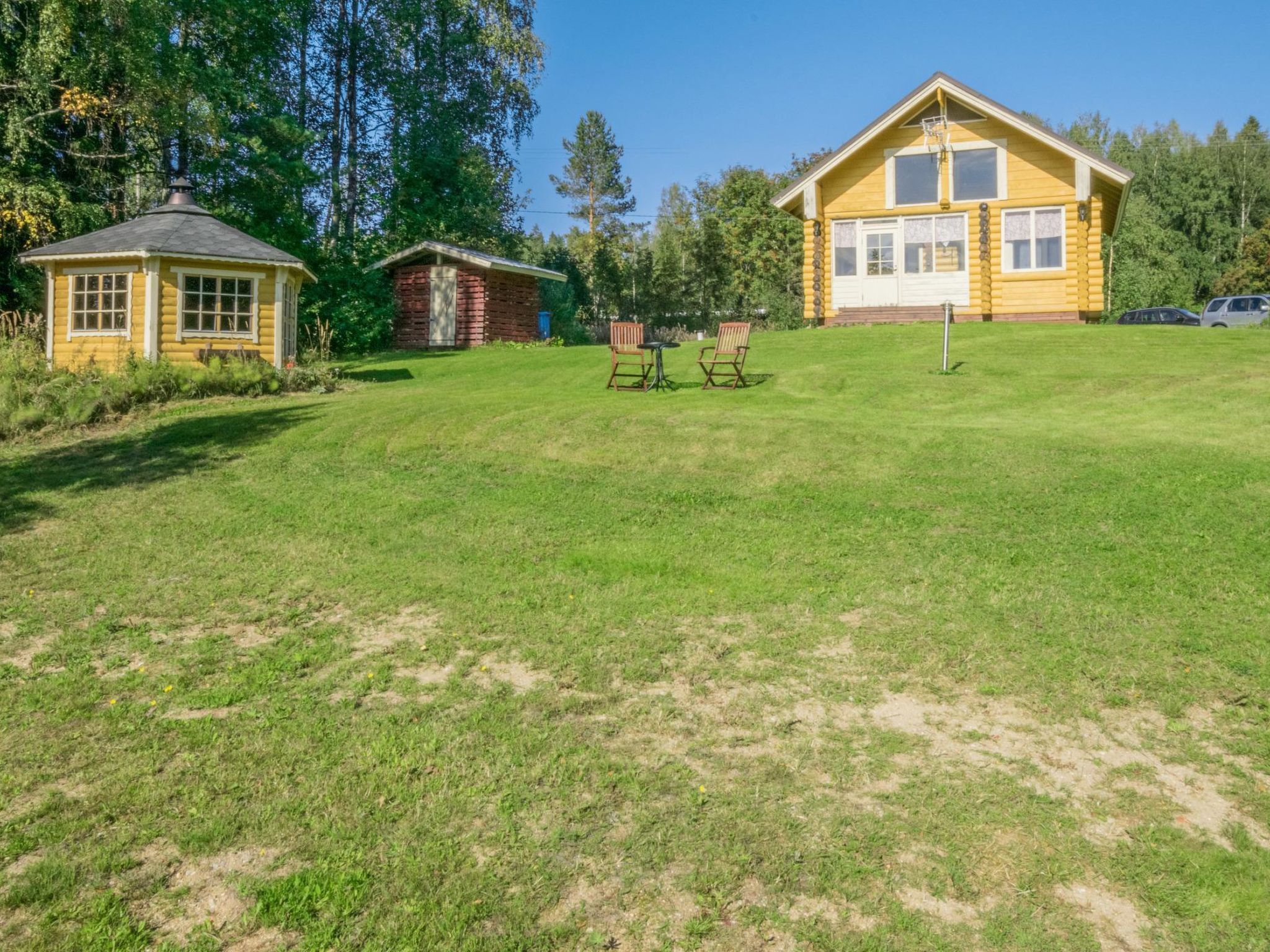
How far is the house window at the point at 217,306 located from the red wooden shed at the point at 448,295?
1023 cm

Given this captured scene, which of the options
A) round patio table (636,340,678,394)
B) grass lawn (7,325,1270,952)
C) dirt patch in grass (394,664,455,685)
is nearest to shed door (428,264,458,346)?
round patio table (636,340,678,394)

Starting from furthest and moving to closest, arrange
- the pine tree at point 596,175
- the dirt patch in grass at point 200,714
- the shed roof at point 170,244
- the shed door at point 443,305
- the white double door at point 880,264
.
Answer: the pine tree at point 596,175, the shed door at point 443,305, the white double door at point 880,264, the shed roof at point 170,244, the dirt patch in grass at point 200,714

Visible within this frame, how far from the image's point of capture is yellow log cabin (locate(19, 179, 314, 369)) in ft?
57.5

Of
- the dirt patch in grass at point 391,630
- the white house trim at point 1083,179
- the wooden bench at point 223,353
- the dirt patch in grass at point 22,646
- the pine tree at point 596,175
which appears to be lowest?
the dirt patch in grass at point 22,646

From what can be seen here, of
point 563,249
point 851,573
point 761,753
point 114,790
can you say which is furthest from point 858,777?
point 563,249

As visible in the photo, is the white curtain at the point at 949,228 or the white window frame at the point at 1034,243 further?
the white curtain at the point at 949,228

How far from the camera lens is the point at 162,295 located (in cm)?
1772

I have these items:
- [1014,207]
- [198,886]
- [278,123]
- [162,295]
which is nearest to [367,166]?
[278,123]

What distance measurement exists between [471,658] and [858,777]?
2.25m

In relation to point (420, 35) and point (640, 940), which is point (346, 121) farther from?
point (640, 940)

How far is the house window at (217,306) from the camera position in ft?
59.1

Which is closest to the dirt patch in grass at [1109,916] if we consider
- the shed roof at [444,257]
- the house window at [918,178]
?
the house window at [918,178]

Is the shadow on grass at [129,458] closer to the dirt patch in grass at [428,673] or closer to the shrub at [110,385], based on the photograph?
the shrub at [110,385]

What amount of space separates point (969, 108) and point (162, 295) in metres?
19.2
